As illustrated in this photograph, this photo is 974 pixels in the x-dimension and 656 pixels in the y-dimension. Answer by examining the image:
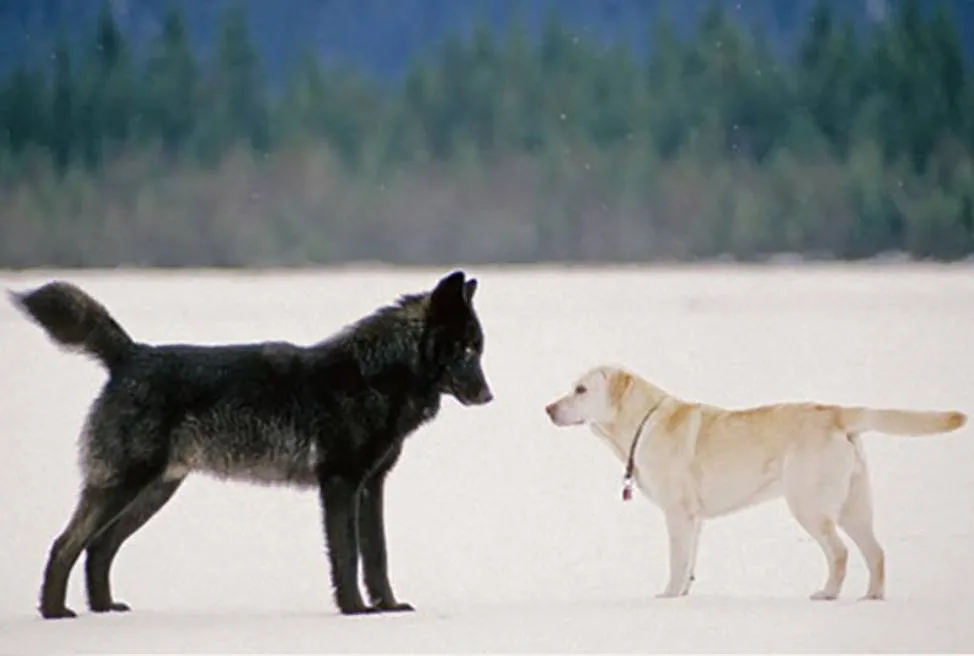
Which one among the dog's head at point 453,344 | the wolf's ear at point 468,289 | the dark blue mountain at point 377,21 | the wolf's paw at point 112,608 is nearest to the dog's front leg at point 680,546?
the dog's head at point 453,344

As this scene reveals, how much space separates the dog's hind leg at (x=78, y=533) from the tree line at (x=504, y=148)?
1.56 meters

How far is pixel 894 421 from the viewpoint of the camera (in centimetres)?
356

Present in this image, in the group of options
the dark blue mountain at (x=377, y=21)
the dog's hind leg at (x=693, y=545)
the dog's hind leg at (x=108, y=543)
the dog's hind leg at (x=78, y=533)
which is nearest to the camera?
the dog's hind leg at (x=78, y=533)

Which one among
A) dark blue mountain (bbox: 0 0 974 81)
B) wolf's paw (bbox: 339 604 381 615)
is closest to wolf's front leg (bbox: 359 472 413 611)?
wolf's paw (bbox: 339 604 381 615)

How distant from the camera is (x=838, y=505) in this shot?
3.59 meters

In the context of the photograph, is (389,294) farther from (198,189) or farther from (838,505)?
(838,505)

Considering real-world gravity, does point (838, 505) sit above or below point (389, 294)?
below

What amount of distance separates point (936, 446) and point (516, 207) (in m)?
1.55

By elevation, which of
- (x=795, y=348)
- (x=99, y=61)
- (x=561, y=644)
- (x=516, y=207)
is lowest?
(x=561, y=644)

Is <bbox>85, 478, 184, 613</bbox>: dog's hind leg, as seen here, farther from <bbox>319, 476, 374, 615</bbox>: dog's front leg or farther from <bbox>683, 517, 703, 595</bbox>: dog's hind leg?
<bbox>683, 517, 703, 595</bbox>: dog's hind leg

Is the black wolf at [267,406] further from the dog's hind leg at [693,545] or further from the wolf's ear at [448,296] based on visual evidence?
the dog's hind leg at [693,545]

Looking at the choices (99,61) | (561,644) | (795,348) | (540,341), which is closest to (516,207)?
(540,341)

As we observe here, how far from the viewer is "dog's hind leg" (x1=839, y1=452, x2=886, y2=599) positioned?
11.8 feet

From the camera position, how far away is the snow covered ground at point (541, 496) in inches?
139
